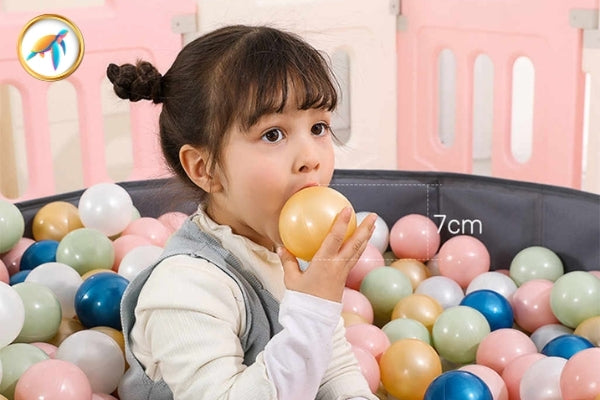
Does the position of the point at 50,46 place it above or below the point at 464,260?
above

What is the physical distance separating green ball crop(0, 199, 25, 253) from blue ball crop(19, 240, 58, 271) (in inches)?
1.1

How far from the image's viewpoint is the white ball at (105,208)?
151 cm

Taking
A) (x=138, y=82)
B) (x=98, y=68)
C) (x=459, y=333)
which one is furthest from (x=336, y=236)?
(x=98, y=68)

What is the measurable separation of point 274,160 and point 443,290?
2.10ft

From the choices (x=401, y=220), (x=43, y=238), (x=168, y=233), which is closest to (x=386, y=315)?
(x=401, y=220)

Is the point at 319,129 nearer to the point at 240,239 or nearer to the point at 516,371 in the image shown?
the point at 240,239

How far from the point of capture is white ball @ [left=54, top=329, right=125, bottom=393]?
3.63ft

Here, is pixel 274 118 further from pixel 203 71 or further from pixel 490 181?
pixel 490 181

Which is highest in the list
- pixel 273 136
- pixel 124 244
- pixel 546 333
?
pixel 273 136

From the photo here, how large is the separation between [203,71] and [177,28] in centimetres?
81

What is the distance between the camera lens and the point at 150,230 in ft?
5.09

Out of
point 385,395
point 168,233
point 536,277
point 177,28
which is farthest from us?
point 177,28

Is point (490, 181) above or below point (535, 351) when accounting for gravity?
above

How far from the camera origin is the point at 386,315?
4.80 feet
